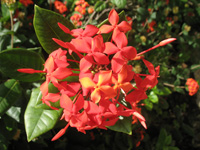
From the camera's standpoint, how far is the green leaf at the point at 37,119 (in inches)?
39.2

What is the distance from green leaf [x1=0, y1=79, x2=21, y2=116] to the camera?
1.20m

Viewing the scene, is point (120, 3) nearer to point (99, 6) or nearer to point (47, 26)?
point (99, 6)

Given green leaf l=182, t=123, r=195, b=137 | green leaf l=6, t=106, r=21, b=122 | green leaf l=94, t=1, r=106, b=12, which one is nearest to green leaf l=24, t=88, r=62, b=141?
green leaf l=6, t=106, r=21, b=122

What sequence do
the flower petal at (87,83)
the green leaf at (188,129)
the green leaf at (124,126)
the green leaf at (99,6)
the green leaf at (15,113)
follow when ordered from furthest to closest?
1. the green leaf at (188,129)
2. the green leaf at (99,6)
3. the green leaf at (15,113)
4. the green leaf at (124,126)
5. the flower petal at (87,83)

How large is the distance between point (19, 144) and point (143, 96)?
1.67 meters

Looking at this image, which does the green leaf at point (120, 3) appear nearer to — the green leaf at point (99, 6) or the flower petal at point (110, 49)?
the green leaf at point (99, 6)

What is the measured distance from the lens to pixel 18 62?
111 centimetres

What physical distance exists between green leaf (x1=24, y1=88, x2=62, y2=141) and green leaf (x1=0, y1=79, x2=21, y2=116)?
7.6 inches

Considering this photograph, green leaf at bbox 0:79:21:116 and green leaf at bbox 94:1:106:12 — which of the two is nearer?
green leaf at bbox 0:79:21:116

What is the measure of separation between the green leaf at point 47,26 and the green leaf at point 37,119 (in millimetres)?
278

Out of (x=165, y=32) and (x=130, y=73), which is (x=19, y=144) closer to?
(x=130, y=73)

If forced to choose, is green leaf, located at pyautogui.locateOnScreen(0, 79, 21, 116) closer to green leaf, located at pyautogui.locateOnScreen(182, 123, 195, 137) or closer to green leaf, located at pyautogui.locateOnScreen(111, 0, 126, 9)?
green leaf, located at pyautogui.locateOnScreen(111, 0, 126, 9)

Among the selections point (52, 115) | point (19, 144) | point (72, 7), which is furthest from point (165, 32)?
point (19, 144)

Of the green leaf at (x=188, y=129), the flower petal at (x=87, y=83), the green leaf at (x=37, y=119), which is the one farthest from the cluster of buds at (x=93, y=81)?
the green leaf at (x=188, y=129)
